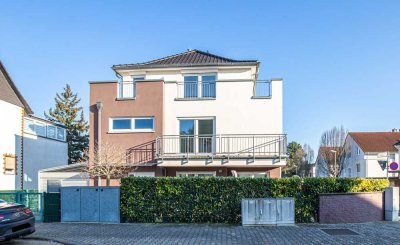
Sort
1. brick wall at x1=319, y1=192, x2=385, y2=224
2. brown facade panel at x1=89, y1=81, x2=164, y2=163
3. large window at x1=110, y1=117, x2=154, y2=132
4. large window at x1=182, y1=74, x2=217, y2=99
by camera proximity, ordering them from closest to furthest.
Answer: brick wall at x1=319, y1=192, x2=385, y2=224, brown facade panel at x1=89, y1=81, x2=164, y2=163, large window at x1=110, y1=117, x2=154, y2=132, large window at x1=182, y1=74, x2=217, y2=99

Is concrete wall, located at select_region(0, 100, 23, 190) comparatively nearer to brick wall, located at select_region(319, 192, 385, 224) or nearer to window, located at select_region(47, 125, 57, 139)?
window, located at select_region(47, 125, 57, 139)

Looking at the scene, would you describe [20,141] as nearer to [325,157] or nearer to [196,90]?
[196,90]

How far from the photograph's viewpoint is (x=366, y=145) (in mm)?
51594

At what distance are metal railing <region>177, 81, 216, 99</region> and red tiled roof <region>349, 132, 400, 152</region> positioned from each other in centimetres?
3669

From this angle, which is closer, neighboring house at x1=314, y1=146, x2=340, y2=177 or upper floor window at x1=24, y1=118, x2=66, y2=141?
upper floor window at x1=24, y1=118, x2=66, y2=141

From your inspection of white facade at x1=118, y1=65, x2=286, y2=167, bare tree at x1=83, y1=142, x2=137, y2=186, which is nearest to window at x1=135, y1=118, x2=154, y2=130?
white facade at x1=118, y1=65, x2=286, y2=167

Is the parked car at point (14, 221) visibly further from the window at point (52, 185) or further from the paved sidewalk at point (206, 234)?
the window at point (52, 185)

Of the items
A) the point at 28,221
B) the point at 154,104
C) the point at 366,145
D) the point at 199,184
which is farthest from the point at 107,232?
the point at 366,145

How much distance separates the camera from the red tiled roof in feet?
166

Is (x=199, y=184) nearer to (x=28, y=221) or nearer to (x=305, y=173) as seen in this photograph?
(x=28, y=221)

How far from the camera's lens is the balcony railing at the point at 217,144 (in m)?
19.5

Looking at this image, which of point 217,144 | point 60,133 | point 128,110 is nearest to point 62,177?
point 128,110

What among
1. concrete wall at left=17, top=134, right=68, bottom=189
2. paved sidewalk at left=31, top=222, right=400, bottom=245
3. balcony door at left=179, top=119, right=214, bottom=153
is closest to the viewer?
paved sidewalk at left=31, top=222, right=400, bottom=245

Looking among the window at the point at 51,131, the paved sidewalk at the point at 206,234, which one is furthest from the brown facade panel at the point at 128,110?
the window at the point at 51,131
